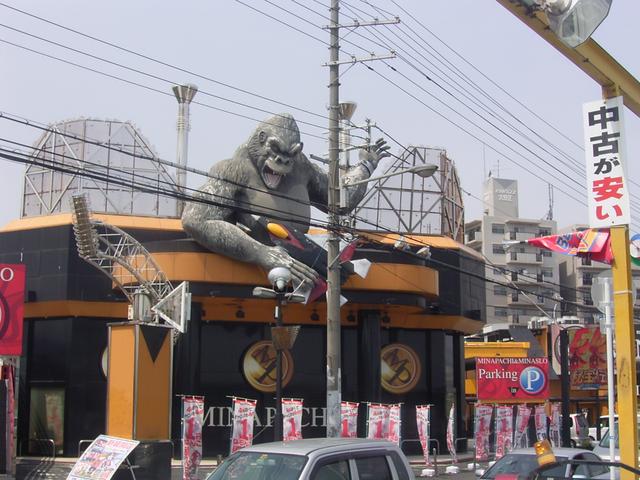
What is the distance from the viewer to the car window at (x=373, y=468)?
383 inches

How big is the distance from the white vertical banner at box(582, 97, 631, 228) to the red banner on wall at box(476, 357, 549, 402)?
17542mm

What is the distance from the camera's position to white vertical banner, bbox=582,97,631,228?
1074 centimetres

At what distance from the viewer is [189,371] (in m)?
28.4

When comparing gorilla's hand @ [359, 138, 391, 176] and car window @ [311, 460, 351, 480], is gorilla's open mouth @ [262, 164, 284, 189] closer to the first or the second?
gorilla's hand @ [359, 138, 391, 176]

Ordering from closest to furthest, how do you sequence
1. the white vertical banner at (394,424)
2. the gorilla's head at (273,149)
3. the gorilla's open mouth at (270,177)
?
the white vertical banner at (394,424), the gorilla's head at (273,149), the gorilla's open mouth at (270,177)

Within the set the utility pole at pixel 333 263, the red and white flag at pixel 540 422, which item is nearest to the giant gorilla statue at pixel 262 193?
the utility pole at pixel 333 263

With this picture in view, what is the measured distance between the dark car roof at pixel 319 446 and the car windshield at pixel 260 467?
0.08 m

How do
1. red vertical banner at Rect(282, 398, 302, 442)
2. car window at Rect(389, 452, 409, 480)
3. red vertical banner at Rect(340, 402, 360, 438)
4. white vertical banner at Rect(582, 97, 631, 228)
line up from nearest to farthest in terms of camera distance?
car window at Rect(389, 452, 409, 480) < white vertical banner at Rect(582, 97, 631, 228) < red vertical banner at Rect(282, 398, 302, 442) < red vertical banner at Rect(340, 402, 360, 438)

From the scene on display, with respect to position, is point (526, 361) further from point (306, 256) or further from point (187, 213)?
point (187, 213)

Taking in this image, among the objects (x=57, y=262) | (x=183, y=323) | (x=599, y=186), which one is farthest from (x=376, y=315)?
(x=599, y=186)

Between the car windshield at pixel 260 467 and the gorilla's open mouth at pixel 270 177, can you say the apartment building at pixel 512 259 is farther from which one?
the car windshield at pixel 260 467

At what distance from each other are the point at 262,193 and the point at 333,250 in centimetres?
946

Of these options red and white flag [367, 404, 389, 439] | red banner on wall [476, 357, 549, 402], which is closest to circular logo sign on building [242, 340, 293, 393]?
red and white flag [367, 404, 389, 439]

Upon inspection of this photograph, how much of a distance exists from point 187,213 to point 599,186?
18.6 m
